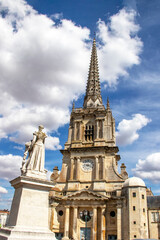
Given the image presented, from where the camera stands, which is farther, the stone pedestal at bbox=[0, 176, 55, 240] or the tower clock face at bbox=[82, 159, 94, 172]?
the tower clock face at bbox=[82, 159, 94, 172]

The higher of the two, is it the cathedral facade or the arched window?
the arched window

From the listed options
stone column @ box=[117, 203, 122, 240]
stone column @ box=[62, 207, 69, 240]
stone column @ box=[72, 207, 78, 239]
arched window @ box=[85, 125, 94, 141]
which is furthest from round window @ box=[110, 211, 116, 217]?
arched window @ box=[85, 125, 94, 141]

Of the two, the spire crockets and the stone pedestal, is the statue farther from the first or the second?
the spire crockets

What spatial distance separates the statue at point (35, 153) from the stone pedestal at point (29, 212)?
74 cm

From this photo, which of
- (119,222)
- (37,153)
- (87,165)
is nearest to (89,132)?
(87,165)

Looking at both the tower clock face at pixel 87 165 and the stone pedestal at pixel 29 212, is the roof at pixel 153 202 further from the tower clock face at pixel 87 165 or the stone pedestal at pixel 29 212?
the stone pedestal at pixel 29 212

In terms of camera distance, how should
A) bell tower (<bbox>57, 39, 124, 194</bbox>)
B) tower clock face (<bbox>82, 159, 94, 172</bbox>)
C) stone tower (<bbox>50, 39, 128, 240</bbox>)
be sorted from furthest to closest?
tower clock face (<bbox>82, 159, 94, 172</bbox>), bell tower (<bbox>57, 39, 124, 194</bbox>), stone tower (<bbox>50, 39, 128, 240</bbox>)

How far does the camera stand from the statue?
31.9ft

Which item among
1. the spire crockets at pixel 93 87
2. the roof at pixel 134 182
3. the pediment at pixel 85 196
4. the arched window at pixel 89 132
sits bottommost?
the pediment at pixel 85 196

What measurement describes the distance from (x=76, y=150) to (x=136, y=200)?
1271cm

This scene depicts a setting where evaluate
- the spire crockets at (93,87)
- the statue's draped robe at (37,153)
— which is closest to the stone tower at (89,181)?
the spire crockets at (93,87)

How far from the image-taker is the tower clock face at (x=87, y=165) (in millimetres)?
36750

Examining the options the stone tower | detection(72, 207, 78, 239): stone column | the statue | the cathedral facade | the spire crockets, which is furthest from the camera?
the spire crockets

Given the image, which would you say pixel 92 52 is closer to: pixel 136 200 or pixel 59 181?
pixel 59 181
